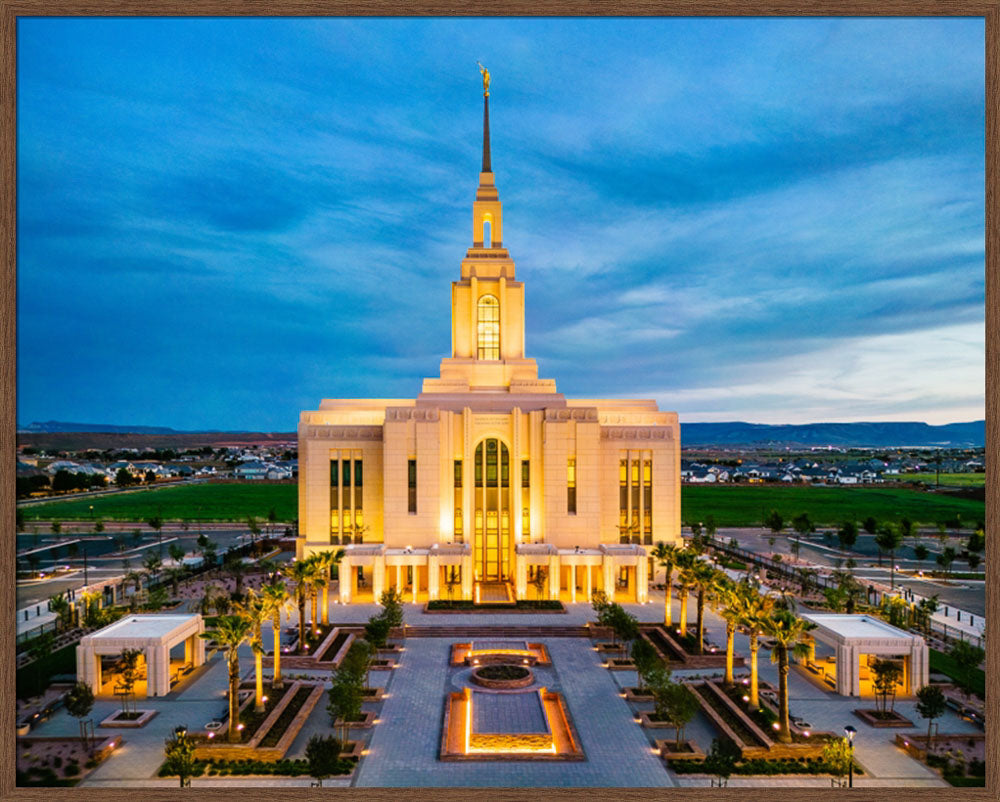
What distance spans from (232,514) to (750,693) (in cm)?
7832

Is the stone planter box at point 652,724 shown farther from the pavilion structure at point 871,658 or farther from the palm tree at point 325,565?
the palm tree at point 325,565

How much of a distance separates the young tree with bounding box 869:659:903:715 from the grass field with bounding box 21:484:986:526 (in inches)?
2056

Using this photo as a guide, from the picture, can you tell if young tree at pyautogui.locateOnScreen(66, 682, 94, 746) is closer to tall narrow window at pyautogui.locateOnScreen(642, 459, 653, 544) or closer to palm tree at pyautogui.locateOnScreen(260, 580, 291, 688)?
palm tree at pyautogui.locateOnScreen(260, 580, 291, 688)

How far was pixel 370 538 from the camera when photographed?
4597cm

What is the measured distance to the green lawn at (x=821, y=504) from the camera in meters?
82.6

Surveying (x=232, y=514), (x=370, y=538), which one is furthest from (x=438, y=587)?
(x=232, y=514)

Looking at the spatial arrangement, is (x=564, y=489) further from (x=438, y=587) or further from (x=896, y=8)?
(x=896, y=8)

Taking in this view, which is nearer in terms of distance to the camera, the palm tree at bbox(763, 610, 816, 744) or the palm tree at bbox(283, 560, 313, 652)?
the palm tree at bbox(763, 610, 816, 744)

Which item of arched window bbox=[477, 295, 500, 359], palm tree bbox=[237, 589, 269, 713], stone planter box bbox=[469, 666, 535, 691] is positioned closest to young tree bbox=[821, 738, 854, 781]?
stone planter box bbox=[469, 666, 535, 691]

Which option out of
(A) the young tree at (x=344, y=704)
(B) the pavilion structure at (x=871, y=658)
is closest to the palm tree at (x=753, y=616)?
(B) the pavilion structure at (x=871, y=658)

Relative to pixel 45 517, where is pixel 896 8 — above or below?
above

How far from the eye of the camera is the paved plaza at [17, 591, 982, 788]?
19.1 metres

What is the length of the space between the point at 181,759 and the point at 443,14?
20430 millimetres

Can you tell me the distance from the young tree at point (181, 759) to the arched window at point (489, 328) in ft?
120
